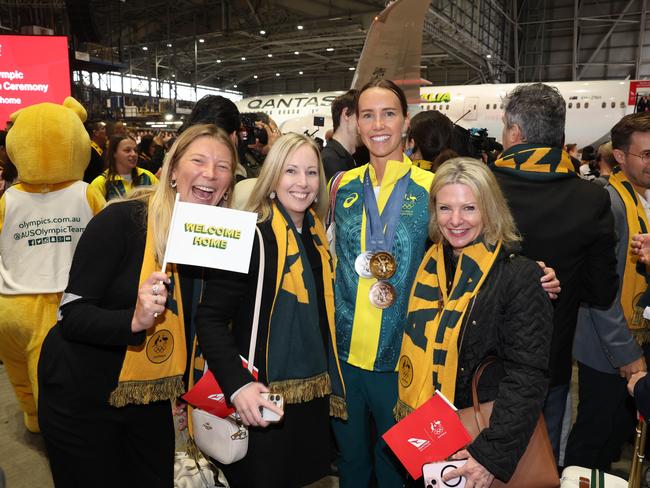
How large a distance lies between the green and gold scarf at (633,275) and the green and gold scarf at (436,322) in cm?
138

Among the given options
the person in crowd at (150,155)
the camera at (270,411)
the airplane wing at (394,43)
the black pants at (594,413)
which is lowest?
the black pants at (594,413)

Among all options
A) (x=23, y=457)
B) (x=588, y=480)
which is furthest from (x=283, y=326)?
(x=23, y=457)

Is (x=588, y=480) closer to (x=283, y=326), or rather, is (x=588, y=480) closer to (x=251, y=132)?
(x=283, y=326)

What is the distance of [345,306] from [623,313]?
150 centimetres

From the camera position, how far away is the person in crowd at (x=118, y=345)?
1.69 metres

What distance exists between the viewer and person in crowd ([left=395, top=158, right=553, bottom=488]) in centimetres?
151

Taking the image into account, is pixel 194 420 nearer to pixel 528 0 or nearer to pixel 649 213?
pixel 649 213

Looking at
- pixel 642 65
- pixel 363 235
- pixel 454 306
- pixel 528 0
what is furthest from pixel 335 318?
pixel 528 0

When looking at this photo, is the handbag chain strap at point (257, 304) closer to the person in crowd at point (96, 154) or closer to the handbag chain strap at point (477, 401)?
the handbag chain strap at point (477, 401)

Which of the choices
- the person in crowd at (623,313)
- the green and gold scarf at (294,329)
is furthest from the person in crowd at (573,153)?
the green and gold scarf at (294,329)

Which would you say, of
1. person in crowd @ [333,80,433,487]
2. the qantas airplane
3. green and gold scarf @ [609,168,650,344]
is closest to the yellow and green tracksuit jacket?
person in crowd @ [333,80,433,487]

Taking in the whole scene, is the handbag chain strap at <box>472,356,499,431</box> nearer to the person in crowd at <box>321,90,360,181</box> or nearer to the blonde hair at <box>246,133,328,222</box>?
the blonde hair at <box>246,133,328,222</box>

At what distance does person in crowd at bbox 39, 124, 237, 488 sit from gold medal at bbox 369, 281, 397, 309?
0.76 meters

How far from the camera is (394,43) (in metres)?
9.13
